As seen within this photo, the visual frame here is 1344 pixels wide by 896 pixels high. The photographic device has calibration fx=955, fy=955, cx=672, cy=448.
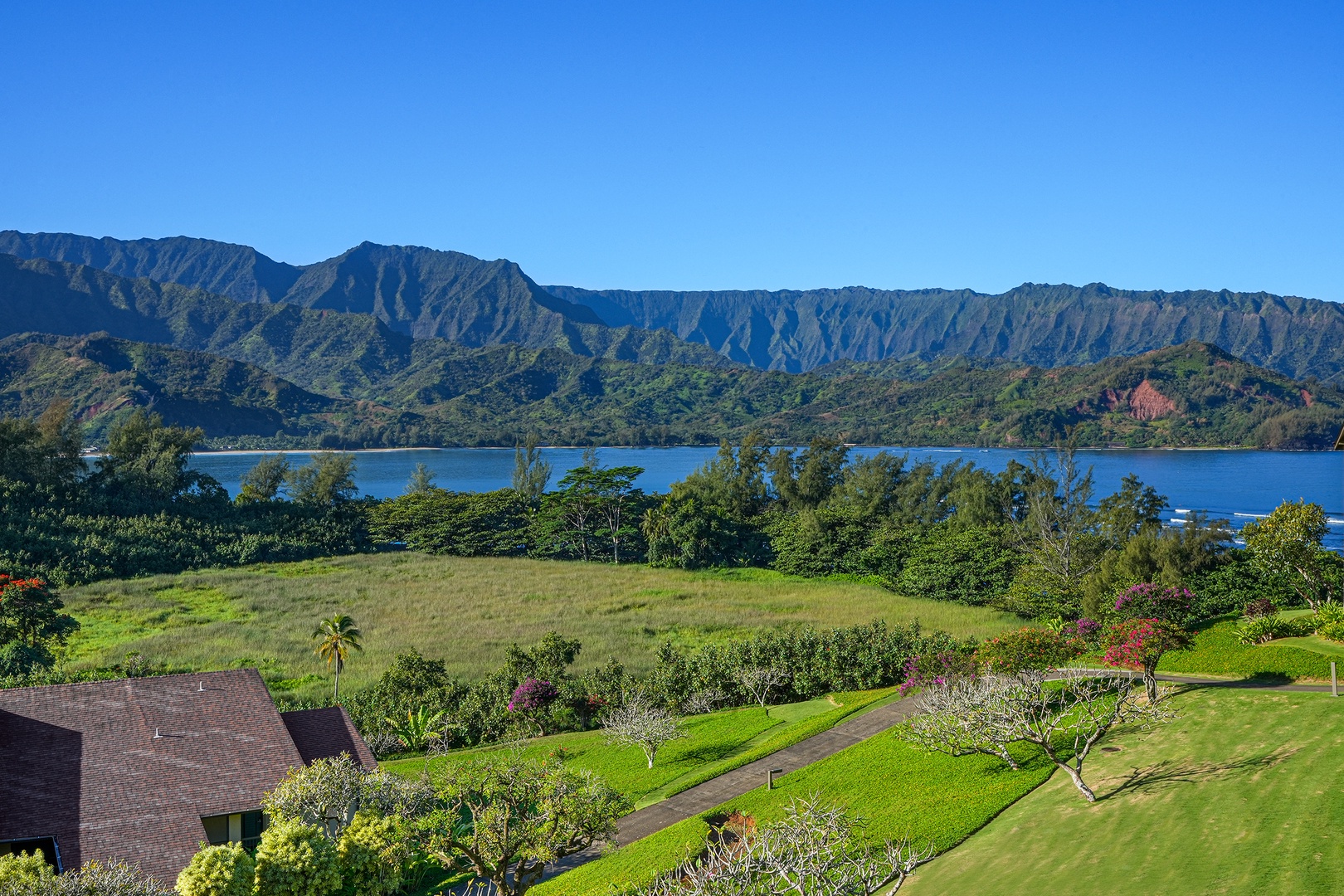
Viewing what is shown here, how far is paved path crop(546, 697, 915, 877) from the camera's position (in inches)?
807

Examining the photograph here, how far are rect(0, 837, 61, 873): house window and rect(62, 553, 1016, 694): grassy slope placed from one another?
1916 centimetres

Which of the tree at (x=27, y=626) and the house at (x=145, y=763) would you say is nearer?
the house at (x=145, y=763)

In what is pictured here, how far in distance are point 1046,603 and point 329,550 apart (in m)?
55.5

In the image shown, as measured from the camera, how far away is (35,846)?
1739 cm

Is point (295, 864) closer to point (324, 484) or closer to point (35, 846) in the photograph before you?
point (35, 846)

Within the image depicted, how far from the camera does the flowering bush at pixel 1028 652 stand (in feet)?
81.1

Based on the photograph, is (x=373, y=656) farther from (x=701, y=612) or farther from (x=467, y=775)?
(x=467, y=775)

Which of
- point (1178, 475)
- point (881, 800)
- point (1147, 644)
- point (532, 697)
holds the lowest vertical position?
point (1178, 475)

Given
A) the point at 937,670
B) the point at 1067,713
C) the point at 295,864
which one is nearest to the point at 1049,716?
the point at 1067,713

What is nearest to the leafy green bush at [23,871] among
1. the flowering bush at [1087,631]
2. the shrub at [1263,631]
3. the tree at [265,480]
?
the flowering bush at [1087,631]

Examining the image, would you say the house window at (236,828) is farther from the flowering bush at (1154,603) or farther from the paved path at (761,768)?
the flowering bush at (1154,603)

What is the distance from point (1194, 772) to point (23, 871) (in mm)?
18663

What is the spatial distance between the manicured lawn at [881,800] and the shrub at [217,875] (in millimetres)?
5328

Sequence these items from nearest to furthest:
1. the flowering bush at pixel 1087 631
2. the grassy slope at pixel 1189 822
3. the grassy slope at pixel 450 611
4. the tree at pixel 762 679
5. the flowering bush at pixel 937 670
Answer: the grassy slope at pixel 1189 822 < the flowering bush at pixel 937 670 < the flowering bush at pixel 1087 631 < the tree at pixel 762 679 < the grassy slope at pixel 450 611
